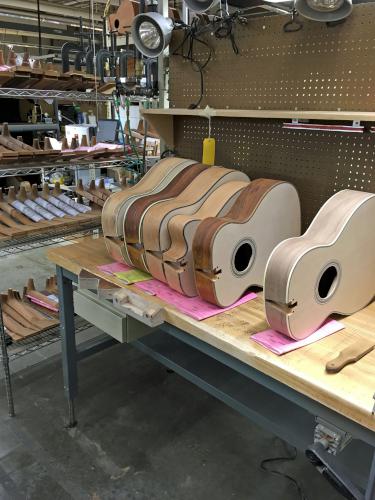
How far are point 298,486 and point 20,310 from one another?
163 centimetres

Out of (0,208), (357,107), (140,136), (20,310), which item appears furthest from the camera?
(140,136)

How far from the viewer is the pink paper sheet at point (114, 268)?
1.49 meters

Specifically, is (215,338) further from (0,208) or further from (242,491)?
(0,208)

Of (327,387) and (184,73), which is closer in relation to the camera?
(327,387)

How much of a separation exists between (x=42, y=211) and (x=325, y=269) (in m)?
1.53

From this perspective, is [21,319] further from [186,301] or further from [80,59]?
[80,59]

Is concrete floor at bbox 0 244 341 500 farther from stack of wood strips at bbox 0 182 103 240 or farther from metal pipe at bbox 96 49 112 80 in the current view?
metal pipe at bbox 96 49 112 80

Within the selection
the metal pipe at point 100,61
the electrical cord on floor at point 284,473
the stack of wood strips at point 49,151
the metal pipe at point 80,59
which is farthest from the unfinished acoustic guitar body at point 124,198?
the metal pipe at point 80,59

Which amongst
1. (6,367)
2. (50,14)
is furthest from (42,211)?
(50,14)

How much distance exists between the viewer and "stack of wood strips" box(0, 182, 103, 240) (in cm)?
192

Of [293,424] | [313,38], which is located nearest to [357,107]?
[313,38]

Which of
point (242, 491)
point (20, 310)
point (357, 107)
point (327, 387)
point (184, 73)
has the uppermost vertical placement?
point (184, 73)

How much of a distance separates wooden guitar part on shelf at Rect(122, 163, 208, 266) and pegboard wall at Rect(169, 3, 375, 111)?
0.39 metres

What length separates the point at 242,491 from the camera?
5.41 ft
